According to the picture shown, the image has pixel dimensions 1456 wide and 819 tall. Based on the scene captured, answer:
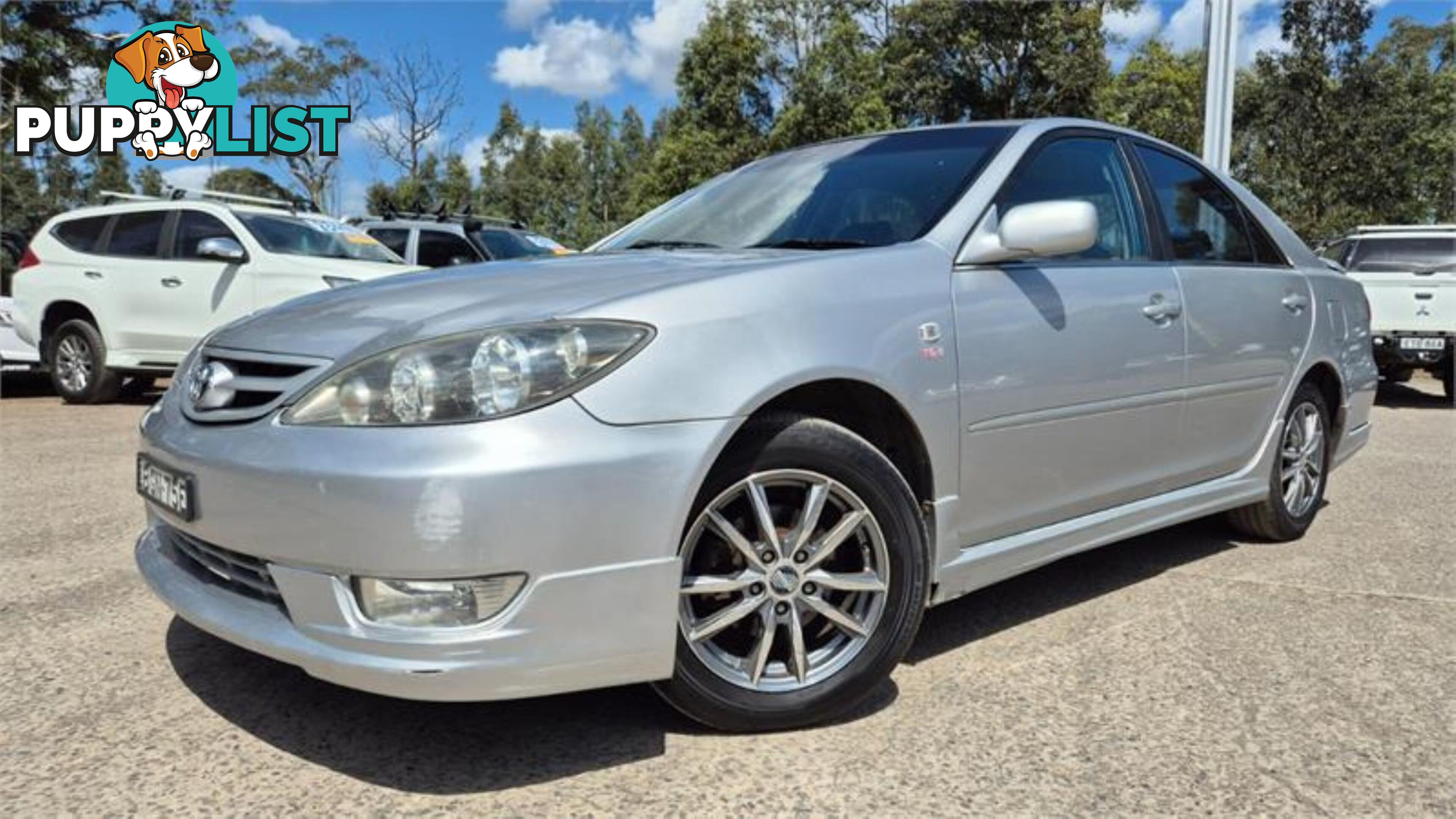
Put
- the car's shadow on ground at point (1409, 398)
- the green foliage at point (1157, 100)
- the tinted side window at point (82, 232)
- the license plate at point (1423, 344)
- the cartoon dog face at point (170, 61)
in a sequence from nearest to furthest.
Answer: the tinted side window at point (82, 232) < the license plate at point (1423, 344) < the car's shadow on ground at point (1409, 398) < the cartoon dog face at point (170, 61) < the green foliage at point (1157, 100)

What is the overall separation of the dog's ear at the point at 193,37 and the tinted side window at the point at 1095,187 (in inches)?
598

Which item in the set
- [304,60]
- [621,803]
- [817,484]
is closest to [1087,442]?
[817,484]

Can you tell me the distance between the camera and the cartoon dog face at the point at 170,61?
14.2m

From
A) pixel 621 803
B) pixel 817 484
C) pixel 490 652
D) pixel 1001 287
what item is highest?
Result: pixel 1001 287

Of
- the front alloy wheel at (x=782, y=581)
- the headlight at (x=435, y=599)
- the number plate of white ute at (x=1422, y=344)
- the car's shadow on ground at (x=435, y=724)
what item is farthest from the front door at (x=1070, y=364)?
the number plate of white ute at (x=1422, y=344)

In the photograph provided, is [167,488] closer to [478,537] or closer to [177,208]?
[478,537]

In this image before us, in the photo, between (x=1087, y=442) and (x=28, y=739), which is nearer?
(x=28, y=739)

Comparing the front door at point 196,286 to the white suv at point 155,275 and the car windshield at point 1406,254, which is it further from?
the car windshield at point 1406,254

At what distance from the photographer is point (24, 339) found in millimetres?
9156

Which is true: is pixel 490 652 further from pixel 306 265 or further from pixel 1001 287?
pixel 306 265

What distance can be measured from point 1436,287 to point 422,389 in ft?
35.9

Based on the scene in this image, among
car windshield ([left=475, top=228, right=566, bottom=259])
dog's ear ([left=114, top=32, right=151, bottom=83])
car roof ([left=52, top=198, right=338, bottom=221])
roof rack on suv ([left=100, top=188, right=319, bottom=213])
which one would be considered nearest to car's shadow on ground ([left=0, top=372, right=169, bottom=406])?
car roof ([left=52, top=198, right=338, bottom=221])

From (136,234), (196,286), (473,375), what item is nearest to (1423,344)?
(473,375)

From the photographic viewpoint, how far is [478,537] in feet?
6.47
